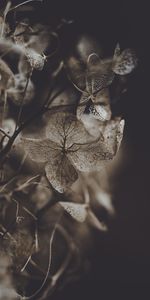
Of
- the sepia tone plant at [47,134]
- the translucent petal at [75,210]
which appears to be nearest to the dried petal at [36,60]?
the sepia tone plant at [47,134]

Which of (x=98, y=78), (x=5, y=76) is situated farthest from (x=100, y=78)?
(x=5, y=76)

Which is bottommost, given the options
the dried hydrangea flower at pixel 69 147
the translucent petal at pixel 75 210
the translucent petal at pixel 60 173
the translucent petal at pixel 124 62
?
the translucent petal at pixel 75 210

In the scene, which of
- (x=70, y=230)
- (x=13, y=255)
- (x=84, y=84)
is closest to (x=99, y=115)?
(x=84, y=84)

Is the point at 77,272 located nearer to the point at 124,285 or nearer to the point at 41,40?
the point at 124,285

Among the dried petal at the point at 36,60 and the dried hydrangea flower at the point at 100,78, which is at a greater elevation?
the dried petal at the point at 36,60


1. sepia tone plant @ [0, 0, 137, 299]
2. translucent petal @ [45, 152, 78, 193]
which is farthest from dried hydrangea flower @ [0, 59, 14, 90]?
translucent petal @ [45, 152, 78, 193]

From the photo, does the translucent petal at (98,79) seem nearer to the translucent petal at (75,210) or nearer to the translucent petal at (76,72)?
the translucent petal at (76,72)

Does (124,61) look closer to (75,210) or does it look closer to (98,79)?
(98,79)

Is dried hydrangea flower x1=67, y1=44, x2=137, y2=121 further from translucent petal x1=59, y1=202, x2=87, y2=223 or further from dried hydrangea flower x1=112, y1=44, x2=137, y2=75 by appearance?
translucent petal x1=59, y1=202, x2=87, y2=223
